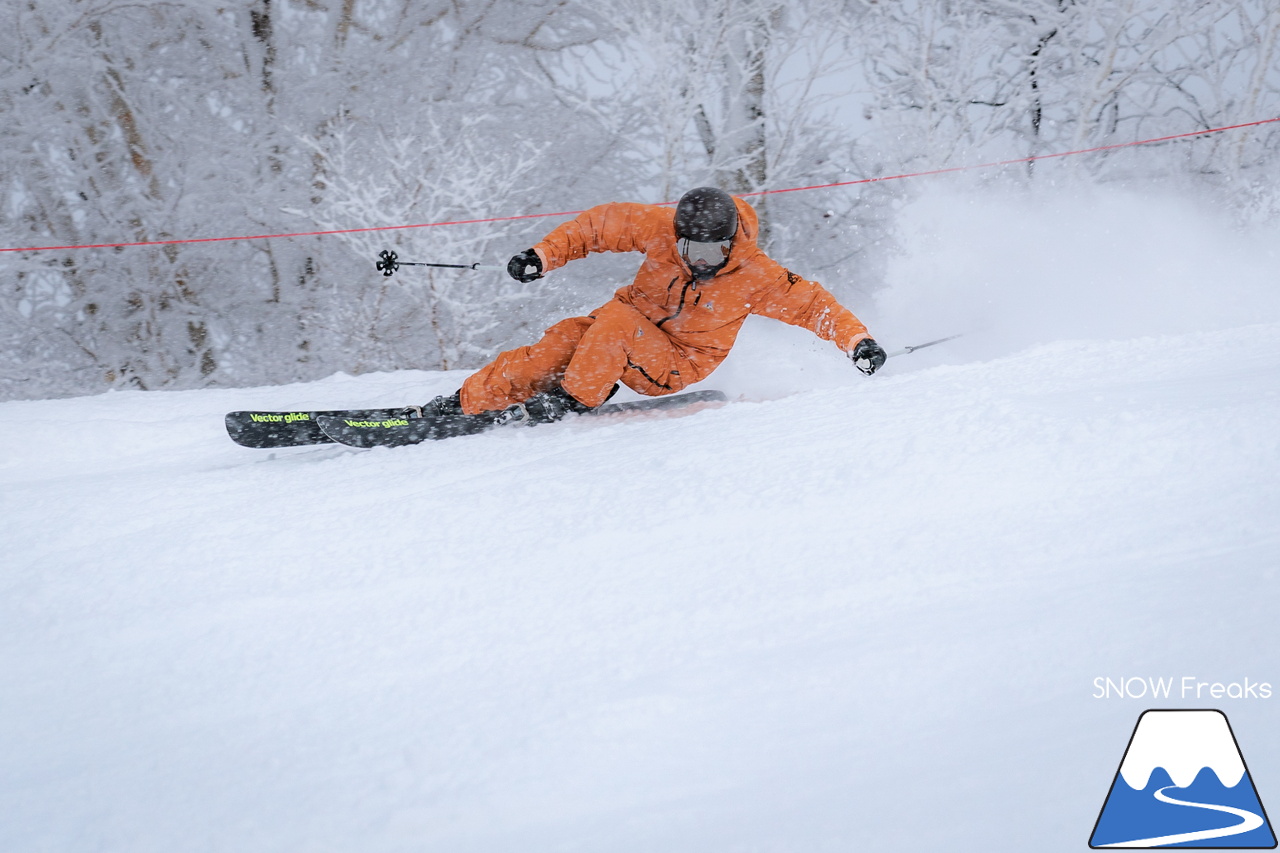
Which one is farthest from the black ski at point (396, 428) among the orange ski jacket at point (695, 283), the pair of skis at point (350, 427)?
the orange ski jacket at point (695, 283)

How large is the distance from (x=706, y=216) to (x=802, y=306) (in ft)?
1.90

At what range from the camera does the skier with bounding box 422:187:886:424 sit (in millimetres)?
2961

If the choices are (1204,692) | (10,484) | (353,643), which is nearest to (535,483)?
(353,643)

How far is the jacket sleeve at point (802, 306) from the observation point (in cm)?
302

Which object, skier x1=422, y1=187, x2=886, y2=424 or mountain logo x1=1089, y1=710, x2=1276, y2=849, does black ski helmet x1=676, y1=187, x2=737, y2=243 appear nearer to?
skier x1=422, y1=187, x2=886, y2=424

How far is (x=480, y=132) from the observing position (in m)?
8.40

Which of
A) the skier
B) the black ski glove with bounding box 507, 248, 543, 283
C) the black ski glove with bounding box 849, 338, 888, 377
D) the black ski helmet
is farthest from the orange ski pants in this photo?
the black ski glove with bounding box 849, 338, 888, 377

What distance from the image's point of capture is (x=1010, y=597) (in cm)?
152

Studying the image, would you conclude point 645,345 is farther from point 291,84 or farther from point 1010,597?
point 291,84

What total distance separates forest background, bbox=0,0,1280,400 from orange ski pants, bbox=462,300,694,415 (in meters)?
4.51

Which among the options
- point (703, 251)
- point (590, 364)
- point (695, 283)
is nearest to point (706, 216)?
point (703, 251)

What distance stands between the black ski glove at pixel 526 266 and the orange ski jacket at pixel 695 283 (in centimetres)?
3

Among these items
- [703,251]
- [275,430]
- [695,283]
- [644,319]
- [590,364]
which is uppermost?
[703,251]

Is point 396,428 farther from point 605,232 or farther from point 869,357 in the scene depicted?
point 869,357
